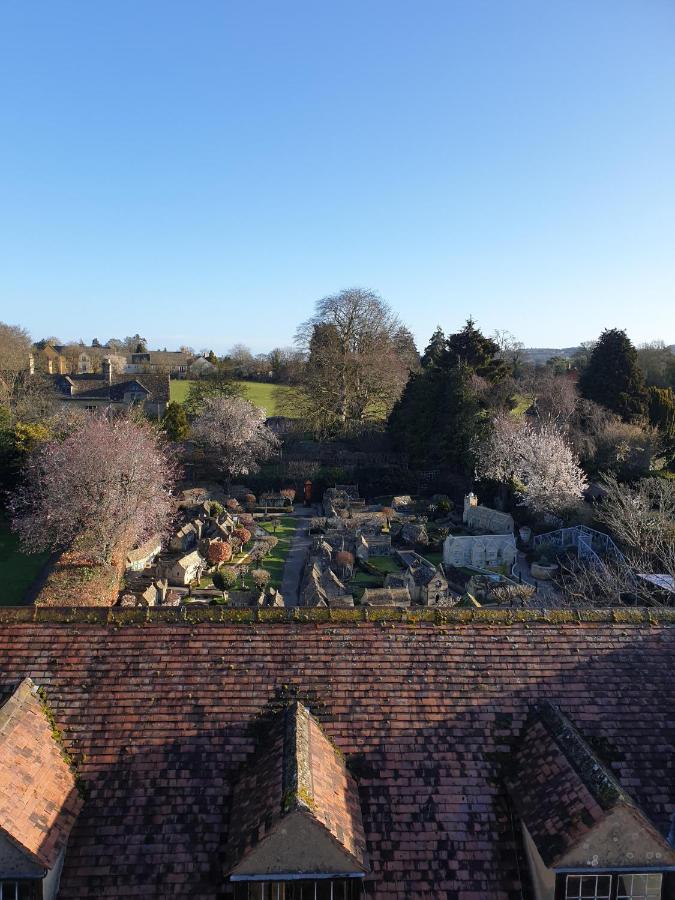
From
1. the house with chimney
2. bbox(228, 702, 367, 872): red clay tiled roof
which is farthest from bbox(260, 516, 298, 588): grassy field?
the house with chimney

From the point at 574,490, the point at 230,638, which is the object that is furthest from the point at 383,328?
the point at 230,638

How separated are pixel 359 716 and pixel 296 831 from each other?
1620 mm

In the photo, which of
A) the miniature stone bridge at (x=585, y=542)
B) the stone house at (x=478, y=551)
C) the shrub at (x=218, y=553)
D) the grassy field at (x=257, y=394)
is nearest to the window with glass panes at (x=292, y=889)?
the miniature stone bridge at (x=585, y=542)

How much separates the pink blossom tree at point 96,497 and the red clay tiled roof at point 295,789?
1962 cm

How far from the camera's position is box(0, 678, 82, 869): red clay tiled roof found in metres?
5.32

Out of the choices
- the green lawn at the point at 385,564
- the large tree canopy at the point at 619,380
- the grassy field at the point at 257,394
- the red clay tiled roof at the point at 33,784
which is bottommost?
the green lawn at the point at 385,564

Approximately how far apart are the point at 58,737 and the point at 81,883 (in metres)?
1.39

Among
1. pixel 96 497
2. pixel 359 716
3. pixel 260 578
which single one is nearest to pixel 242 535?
pixel 260 578

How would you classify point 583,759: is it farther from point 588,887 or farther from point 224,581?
point 224,581

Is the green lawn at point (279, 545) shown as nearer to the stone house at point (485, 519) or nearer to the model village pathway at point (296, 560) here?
the model village pathway at point (296, 560)

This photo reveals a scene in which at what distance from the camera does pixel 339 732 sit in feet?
21.5

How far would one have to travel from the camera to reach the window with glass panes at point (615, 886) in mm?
5395

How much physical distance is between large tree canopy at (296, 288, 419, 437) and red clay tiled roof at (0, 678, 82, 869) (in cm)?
4696

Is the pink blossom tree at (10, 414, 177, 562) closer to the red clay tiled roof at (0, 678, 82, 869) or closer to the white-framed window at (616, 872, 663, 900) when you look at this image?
the red clay tiled roof at (0, 678, 82, 869)
